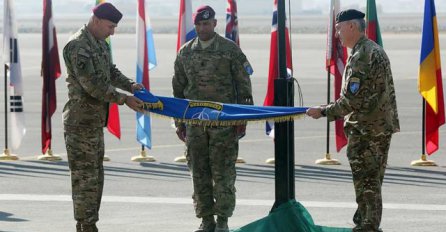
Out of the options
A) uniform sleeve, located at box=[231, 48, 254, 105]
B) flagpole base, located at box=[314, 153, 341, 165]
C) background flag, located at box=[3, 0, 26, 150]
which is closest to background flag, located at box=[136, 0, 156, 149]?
background flag, located at box=[3, 0, 26, 150]

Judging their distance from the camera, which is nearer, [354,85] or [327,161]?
[354,85]

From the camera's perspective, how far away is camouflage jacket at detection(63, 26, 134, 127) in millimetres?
9578

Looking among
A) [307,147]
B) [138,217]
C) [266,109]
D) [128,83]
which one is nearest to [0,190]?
[138,217]

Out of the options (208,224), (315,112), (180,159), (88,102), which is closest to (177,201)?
(208,224)

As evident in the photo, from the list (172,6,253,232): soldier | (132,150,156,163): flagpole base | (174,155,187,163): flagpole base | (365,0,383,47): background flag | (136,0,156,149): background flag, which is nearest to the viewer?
(172,6,253,232): soldier

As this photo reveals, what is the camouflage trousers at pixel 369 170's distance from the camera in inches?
373

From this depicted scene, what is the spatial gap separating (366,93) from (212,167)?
170cm

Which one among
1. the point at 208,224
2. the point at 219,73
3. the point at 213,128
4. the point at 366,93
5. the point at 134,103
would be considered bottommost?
the point at 208,224

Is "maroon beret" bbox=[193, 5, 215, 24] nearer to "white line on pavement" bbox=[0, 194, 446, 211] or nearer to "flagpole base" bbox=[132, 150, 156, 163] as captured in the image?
"white line on pavement" bbox=[0, 194, 446, 211]

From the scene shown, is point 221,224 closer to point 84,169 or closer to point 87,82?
point 84,169

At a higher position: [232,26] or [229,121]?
[232,26]

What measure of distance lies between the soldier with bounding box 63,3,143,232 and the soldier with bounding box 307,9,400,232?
176 cm

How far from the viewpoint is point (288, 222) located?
9.91m

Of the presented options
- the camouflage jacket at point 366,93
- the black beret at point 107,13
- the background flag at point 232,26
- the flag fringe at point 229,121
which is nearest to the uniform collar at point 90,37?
the black beret at point 107,13
